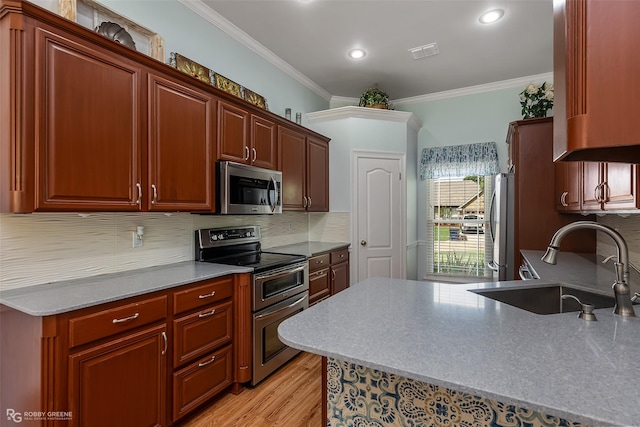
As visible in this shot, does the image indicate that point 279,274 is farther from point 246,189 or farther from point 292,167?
point 292,167

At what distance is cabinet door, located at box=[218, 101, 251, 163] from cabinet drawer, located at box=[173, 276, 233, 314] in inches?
37.0

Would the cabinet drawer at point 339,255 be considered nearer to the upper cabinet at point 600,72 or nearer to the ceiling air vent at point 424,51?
the ceiling air vent at point 424,51

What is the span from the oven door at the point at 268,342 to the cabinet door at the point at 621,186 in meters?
2.25

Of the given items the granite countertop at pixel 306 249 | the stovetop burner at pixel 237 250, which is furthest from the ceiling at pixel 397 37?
the granite countertop at pixel 306 249

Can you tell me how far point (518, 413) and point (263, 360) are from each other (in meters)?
1.86

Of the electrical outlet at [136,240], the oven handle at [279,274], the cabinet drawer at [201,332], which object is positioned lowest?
the cabinet drawer at [201,332]

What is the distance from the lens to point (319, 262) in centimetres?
328

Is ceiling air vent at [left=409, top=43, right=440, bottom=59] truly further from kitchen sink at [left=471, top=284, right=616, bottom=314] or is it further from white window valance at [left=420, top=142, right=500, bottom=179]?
kitchen sink at [left=471, top=284, right=616, bottom=314]

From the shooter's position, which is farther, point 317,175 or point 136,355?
point 317,175

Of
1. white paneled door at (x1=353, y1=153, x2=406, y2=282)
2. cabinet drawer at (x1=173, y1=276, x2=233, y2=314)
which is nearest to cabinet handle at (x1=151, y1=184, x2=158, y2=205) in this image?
cabinet drawer at (x1=173, y1=276, x2=233, y2=314)

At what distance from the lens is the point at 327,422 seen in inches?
48.0

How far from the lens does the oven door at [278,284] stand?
2.36 m

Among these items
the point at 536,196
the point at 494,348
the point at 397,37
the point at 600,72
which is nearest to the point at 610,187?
the point at 536,196

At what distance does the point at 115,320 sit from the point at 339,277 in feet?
8.05
